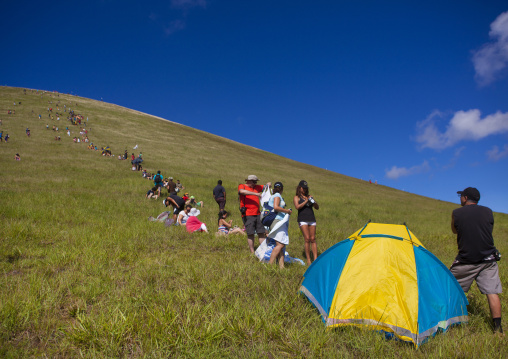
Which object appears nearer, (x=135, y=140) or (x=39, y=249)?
(x=39, y=249)

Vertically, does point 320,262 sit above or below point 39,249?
above

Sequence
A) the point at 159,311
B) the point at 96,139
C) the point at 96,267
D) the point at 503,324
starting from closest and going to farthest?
the point at 159,311, the point at 503,324, the point at 96,267, the point at 96,139

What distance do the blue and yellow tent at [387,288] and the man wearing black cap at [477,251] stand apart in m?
0.49

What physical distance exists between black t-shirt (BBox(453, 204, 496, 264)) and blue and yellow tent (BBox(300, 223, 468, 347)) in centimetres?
59

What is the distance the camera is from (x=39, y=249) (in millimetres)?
6094

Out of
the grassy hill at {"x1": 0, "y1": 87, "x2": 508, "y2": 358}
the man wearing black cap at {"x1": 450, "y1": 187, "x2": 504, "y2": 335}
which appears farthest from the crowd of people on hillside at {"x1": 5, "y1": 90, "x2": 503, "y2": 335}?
the grassy hill at {"x1": 0, "y1": 87, "x2": 508, "y2": 358}

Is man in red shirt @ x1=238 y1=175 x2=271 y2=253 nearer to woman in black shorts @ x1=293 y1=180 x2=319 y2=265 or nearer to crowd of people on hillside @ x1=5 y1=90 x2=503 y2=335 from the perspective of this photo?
crowd of people on hillside @ x1=5 y1=90 x2=503 y2=335

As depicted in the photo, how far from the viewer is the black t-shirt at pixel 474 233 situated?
4266mm

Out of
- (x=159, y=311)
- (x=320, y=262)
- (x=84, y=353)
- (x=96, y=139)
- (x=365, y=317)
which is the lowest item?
(x=84, y=353)

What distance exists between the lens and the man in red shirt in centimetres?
743

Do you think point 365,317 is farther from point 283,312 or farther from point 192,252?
point 192,252

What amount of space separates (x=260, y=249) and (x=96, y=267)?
354cm

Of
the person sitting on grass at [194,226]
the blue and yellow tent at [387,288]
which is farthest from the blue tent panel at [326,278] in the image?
the person sitting on grass at [194,226]

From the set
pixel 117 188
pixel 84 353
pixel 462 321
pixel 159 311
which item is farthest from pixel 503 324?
pixel 117 188
